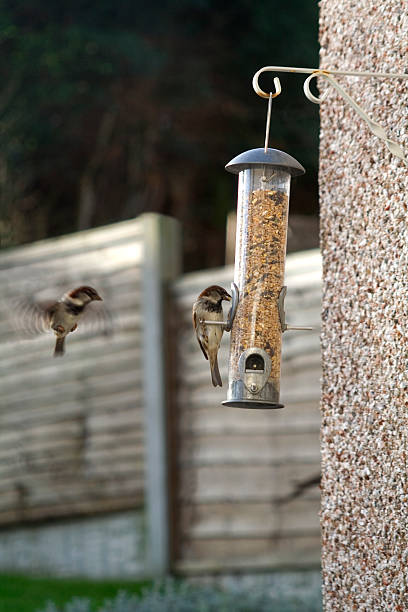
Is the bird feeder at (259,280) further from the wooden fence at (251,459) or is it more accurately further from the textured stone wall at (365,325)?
the wooden fence at (251,459)

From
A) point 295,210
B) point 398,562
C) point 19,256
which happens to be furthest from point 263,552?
point 295,210

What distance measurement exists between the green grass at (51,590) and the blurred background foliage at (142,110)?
3.54 m

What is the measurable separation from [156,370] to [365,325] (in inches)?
120

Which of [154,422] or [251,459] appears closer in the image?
[251,459]

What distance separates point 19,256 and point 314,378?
199 cm

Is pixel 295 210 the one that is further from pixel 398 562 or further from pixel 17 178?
pixel 398 562

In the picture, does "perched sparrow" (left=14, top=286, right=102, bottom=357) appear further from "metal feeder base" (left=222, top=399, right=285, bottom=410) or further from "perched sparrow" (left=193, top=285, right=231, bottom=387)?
"metal feeder base" (left=222, top=399, right=285, bottom=410)

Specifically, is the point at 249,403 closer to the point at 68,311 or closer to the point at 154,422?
the point at 68,311

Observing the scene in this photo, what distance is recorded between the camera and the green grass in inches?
176

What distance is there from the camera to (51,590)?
188 inches

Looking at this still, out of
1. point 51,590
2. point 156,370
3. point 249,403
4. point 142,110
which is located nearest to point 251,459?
point 156,370

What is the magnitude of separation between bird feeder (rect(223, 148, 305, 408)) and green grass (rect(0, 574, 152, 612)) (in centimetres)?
250

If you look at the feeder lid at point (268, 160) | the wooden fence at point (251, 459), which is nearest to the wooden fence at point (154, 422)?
the wooden fence at point (251, 459)

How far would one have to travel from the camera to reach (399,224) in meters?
1.80
